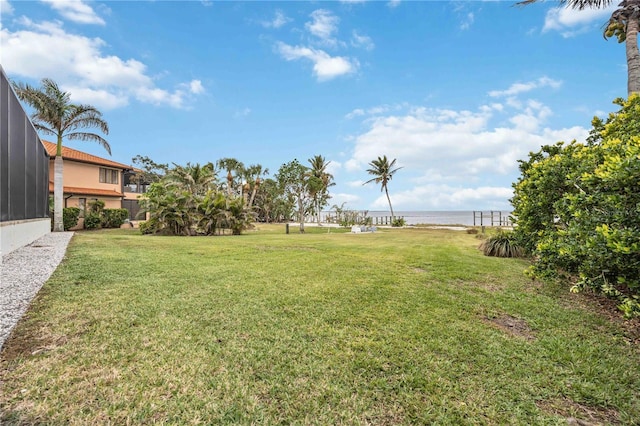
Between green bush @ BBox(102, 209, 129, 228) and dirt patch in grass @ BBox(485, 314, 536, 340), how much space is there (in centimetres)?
2663

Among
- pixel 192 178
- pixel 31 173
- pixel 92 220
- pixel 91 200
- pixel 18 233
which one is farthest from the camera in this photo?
pixel 91 200

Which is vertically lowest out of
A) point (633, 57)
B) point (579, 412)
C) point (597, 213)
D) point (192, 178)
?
point (579, 412)

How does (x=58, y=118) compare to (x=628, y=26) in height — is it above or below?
below

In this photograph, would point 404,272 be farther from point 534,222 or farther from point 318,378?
point 318,378

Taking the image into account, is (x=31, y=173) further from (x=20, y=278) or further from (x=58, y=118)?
(x=58, y=118)

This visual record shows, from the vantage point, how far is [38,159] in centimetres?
1280

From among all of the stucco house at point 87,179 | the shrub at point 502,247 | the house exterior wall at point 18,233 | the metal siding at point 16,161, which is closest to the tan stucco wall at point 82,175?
the stucco house at point 87,179

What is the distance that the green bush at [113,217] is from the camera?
23.6m

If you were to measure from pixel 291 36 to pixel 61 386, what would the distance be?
15.4m

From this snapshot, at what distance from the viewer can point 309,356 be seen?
9.91ft

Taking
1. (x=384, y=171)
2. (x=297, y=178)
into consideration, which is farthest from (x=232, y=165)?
(x=384, y=171)

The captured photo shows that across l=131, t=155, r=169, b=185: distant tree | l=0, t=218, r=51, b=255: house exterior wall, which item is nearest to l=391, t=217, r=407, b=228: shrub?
l=0, t=218, r=51, b=255: house exterior wall

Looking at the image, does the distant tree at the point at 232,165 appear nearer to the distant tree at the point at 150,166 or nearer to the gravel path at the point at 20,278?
the distant tree at the point at 150,166

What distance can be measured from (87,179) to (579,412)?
3078cm
